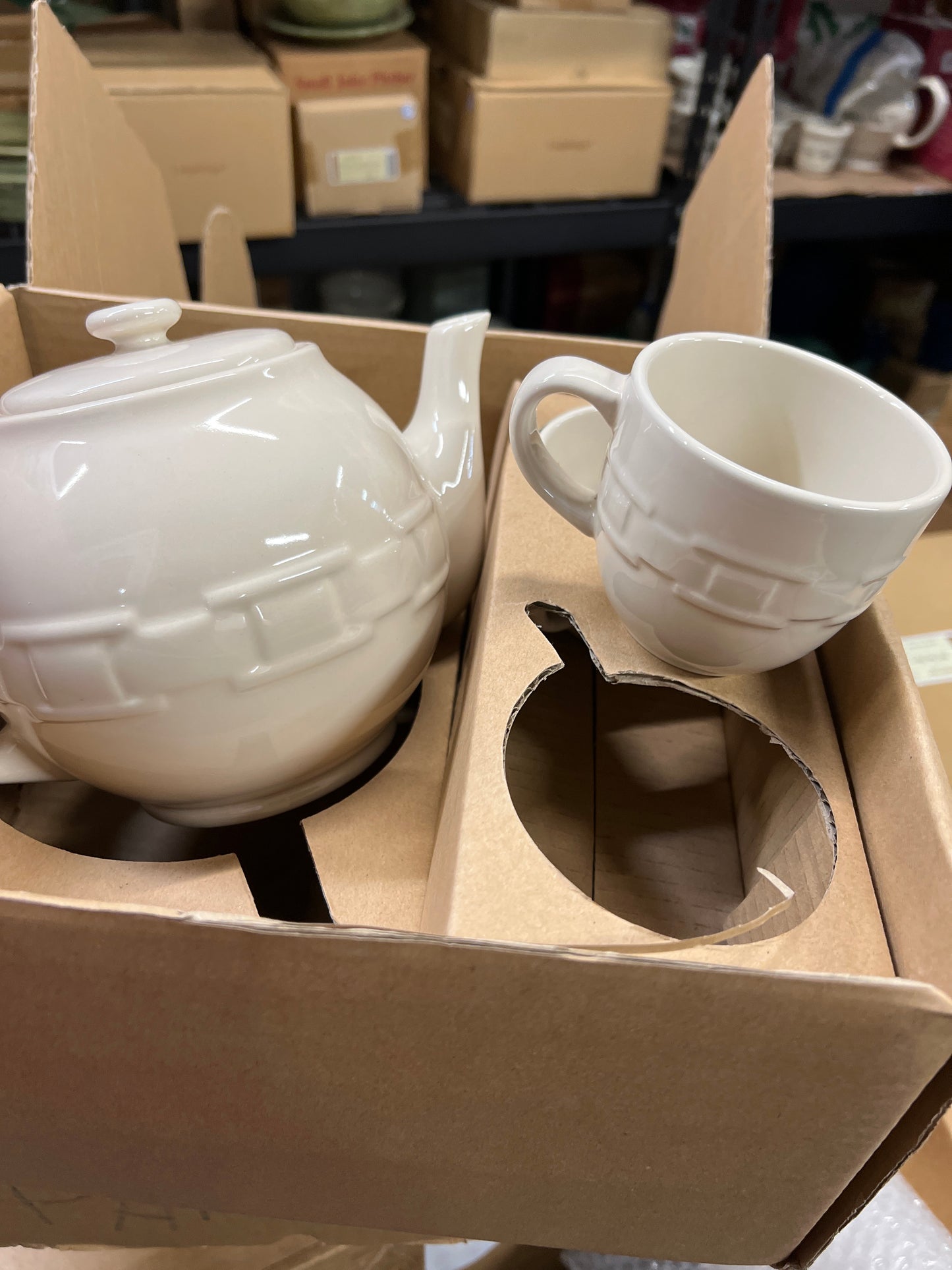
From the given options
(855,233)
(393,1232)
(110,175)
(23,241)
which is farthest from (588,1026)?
(855,233)

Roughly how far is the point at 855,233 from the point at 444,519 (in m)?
0.86

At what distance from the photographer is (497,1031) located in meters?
0.28

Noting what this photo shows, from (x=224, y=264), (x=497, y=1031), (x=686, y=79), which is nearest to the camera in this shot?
(x=497, y=1031)

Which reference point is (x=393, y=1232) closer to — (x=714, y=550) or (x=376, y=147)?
(x=714, y=550)

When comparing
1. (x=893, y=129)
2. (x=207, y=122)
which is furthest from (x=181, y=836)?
(x=893, y=129)

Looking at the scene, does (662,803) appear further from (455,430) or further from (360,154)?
(360,154)

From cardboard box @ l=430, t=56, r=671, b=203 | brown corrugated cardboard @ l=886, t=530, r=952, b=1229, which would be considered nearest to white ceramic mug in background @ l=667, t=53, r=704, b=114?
cardboard box @ l=430, t=56, r=671, b=203

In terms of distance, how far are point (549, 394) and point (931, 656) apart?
429mm

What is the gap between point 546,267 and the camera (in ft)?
4.17

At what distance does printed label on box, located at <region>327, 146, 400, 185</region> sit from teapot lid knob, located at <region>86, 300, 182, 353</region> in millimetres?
591

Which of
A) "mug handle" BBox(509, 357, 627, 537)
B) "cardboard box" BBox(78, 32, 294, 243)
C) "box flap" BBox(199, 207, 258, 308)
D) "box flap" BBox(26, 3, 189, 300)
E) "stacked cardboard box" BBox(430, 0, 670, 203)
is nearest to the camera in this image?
"mug handle" BBox(509, 357, 627, 537)

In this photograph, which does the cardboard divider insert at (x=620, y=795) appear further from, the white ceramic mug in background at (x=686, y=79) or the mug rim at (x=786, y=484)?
the white ceramic mug in background at (x=686, y=79)

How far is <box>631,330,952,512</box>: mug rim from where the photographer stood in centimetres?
31

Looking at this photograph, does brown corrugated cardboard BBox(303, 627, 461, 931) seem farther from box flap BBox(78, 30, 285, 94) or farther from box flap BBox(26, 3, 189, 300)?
Answer: box flap BBox(78, 30, 285, 94)
